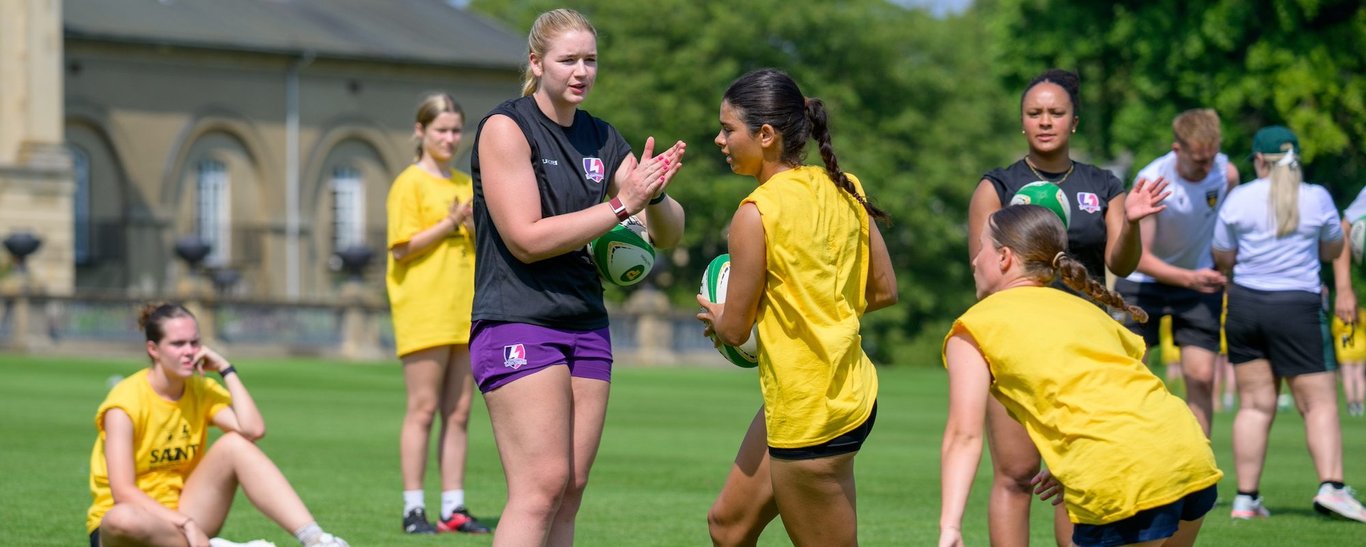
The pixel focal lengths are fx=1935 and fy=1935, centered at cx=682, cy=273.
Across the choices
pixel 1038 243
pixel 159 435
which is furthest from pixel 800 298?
pixel 159 435

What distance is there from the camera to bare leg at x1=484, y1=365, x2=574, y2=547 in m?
6.73

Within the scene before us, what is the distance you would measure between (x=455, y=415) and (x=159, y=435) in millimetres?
2208

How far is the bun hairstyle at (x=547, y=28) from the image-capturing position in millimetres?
6883

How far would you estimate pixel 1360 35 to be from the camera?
3897 centimetres

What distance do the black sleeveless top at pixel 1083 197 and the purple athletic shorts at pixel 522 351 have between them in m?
2.29

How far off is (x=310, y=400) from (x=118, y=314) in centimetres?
1489

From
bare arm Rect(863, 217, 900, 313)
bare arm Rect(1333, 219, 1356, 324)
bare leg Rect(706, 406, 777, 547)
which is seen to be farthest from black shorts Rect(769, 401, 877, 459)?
bare arm Rect(1333, 219, 1356, 324)

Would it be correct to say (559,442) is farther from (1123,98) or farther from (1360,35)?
(1123,98)

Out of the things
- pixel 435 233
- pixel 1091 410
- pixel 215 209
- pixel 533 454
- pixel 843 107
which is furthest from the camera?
pixel 843 107

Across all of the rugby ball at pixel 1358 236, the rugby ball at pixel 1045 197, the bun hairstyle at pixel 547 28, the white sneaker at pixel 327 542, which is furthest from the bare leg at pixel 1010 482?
the rugby ball at pixel 1358 236

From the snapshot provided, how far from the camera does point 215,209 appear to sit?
59438 mm

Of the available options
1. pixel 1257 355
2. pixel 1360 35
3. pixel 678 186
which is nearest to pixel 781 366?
pixel 1257 355

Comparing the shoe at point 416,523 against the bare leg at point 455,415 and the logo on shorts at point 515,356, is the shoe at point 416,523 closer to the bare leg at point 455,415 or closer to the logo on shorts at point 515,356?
the bare leg at point 455,415

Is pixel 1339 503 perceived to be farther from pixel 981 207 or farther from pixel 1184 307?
pixel 981 207
